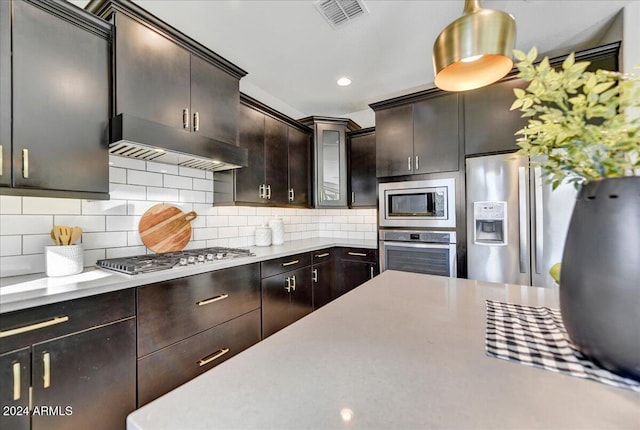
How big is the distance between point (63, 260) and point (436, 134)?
2.90 meters

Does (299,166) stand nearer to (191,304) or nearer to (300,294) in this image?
(300,294)

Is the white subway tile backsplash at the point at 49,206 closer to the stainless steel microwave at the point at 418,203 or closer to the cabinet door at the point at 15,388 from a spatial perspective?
the cabinet door at the point at 15,388

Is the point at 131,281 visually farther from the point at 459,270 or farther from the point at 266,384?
the point at 459,270

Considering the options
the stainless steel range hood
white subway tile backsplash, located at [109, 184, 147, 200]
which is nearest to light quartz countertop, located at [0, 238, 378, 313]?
white subway tile backsplash, located at [109, 184, 147, 200]

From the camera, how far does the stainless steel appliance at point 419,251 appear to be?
2.52m

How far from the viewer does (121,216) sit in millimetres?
1871

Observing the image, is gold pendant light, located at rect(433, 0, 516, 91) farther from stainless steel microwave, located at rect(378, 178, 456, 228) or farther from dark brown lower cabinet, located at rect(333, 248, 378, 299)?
dark brown lower cabinet, located at rect(333, 248, 378, 299)

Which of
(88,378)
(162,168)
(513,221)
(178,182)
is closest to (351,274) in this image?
(513,221)

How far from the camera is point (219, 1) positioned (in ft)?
5.97

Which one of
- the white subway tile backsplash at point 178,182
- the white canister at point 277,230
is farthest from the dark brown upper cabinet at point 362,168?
the white subway tile backsplash at point 178,182

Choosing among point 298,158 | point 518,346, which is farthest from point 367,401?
point 298,158

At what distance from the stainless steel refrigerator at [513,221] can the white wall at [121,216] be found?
81.9 inches

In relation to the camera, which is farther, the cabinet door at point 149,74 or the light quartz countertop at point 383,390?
the cabinet door at point 149,74

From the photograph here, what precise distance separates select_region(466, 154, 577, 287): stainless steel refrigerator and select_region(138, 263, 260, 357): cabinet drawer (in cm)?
190
